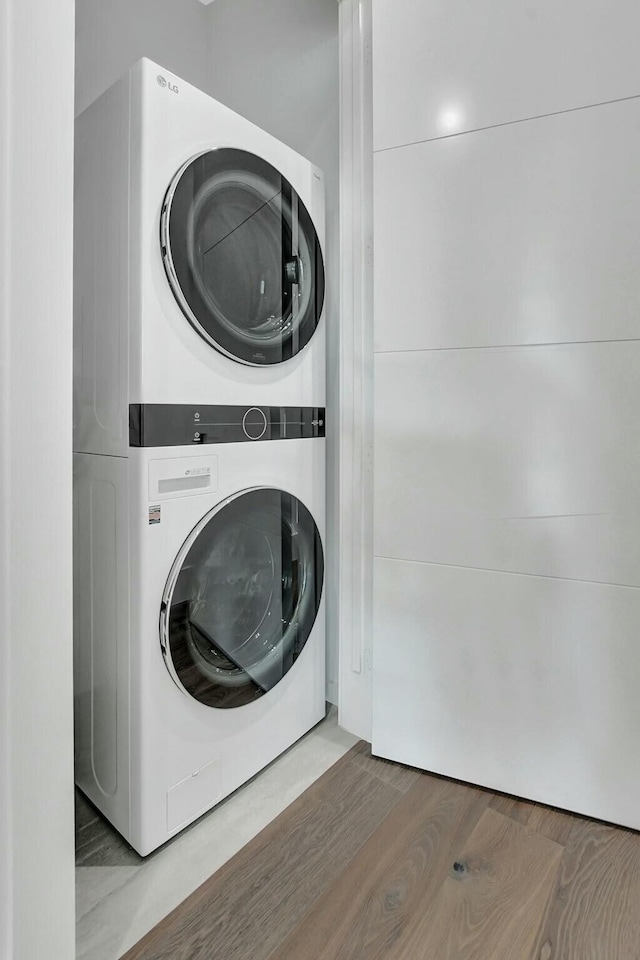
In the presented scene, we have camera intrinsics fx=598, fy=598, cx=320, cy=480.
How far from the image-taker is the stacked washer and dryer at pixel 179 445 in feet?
4.03

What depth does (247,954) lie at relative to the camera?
1045 millimetres

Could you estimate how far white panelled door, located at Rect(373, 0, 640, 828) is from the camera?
1315mm

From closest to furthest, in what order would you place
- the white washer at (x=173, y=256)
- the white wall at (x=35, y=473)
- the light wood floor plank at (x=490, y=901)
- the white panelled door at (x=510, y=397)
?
the white wall at (x=35, y=473) < the light wood floor plank at (x=490, y=901) < the white washer at (x=173, y=256) < the white panelled door at (x=510, y=397)

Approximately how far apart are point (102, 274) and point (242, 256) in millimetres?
321

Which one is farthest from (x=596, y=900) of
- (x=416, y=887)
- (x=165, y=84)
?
(x=165, y=84)

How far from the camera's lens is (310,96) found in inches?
74.4

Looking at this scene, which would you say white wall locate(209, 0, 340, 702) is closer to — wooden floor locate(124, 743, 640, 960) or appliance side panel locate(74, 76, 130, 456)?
wooden floor locate(124, 743, 640, 960)

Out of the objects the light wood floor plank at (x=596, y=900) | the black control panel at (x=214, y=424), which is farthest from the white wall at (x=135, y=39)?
the light wood floor plank at (x=596, y=900)

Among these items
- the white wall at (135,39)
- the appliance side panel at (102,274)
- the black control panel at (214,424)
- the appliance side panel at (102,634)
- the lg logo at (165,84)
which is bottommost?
the appliance side panel at (102,634)

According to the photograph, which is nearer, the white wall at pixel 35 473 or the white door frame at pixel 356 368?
the white wall at pixel 35 473

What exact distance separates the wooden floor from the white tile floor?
3cm

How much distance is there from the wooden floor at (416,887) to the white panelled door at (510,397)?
0.42 feet

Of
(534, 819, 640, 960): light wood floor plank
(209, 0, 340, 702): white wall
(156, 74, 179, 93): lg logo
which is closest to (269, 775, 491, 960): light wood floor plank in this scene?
(534, 819, 640, 960): light wood floor plank

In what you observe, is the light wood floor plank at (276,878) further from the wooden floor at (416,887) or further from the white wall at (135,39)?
the white wall at (135,39)
